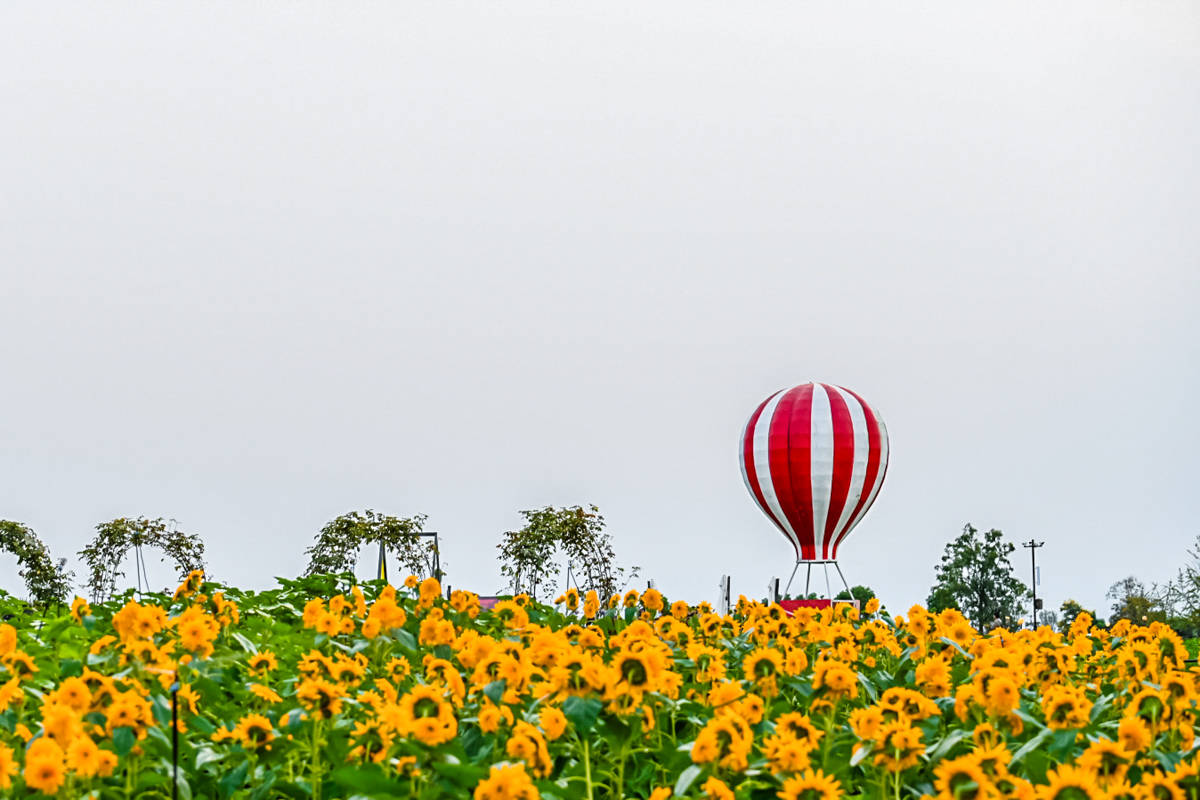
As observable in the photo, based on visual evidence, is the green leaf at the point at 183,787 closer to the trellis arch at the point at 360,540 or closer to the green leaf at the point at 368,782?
the green leaf at the point at 368,782

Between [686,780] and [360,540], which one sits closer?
[686,780]

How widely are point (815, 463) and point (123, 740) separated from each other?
20174 mm

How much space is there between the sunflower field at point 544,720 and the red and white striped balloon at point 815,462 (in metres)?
17.3

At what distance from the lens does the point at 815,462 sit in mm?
23125

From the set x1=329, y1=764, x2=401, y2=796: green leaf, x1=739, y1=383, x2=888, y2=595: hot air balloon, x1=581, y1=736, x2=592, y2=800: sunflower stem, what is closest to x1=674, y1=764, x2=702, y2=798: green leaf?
x1=581, y1=736, x2=592, y2=800: sunflower stem

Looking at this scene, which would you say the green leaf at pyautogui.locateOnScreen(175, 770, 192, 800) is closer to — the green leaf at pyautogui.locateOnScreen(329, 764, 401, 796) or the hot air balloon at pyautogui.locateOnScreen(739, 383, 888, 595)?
the green leaf at pyautogui.locateOnScreen(329, 764, 401, 796)

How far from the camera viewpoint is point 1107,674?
6312 millimetres

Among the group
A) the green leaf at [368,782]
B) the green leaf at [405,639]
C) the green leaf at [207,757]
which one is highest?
the green leaf at [405,639]

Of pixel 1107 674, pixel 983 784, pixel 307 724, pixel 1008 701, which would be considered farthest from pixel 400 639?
pixel 1107 674

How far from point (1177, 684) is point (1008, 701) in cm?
68

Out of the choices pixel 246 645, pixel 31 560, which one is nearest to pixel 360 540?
pixel 31 560

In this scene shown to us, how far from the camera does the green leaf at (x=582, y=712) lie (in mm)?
3609

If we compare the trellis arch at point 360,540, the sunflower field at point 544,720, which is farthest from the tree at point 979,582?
the sunflower field at point 544,720

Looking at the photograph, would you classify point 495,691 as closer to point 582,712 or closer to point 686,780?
point 582,712
